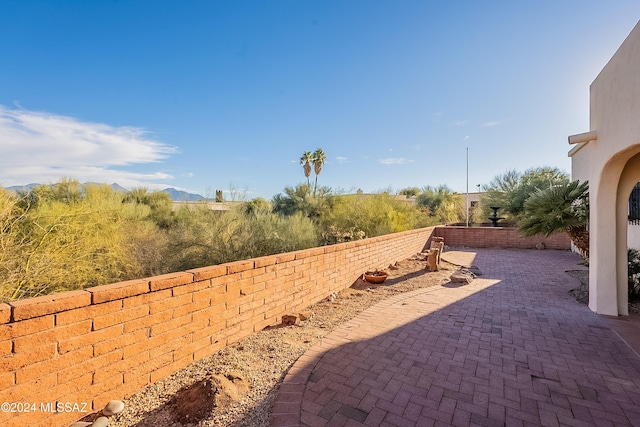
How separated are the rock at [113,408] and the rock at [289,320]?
2.35 meters

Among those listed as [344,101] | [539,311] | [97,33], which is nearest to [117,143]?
[97,33]

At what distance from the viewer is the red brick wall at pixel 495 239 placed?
42.5 feet

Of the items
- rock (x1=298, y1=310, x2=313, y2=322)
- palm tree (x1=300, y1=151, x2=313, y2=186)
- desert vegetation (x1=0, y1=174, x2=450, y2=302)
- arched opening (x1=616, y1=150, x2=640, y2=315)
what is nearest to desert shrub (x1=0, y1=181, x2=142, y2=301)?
desert vegetation (x1=0, y1=174, x2=450, y2=302)

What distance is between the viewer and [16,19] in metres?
5.16

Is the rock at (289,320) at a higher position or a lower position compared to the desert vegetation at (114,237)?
lower

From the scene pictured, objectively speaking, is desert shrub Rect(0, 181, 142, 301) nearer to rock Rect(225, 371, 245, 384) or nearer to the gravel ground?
the gravel ground

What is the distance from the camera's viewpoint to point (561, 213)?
18.5 ft

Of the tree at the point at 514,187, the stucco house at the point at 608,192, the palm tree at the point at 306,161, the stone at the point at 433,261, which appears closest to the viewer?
the stucco house at the point at 608,192

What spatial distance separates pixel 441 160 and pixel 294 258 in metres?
20.5

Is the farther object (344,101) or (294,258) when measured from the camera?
(344,101)

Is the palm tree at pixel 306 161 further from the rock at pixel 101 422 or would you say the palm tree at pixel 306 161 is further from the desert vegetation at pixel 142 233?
the rock at pixel 101 422

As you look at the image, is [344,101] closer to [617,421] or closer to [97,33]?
[97,33]

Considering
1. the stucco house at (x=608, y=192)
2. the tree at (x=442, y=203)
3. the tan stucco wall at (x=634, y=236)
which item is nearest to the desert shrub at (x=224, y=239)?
the stucco house at (x=608, y=192)

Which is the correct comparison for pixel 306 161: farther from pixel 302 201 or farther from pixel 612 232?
pixel 612 232
